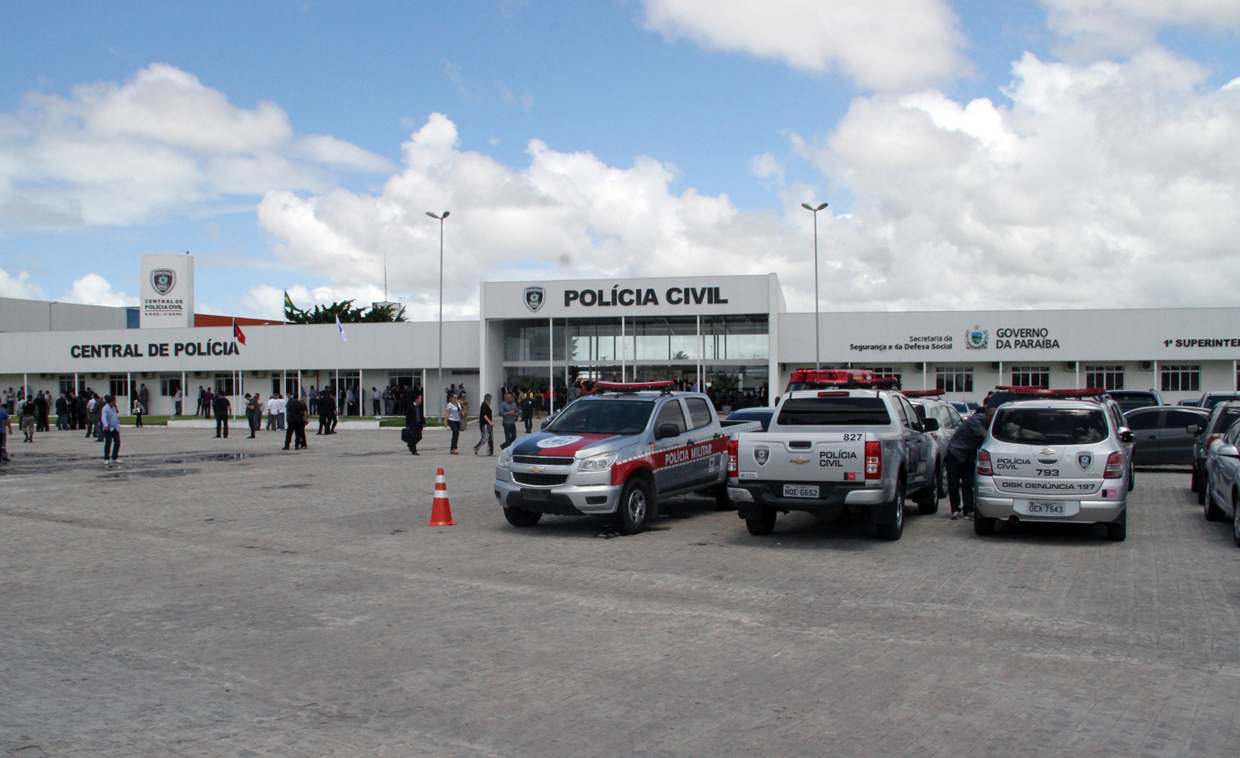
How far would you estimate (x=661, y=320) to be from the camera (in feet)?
153

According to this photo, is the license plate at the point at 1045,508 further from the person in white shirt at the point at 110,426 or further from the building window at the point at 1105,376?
the building window at the point at 1105,376

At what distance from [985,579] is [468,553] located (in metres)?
5.51

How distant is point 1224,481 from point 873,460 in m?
4.79

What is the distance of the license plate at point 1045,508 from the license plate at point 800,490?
2603 millimetres

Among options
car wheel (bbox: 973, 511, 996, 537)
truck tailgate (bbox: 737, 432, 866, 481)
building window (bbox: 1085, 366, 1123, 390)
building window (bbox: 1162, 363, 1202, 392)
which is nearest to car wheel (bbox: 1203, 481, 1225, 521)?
car wheel (bbox: 973, 511, 996, 537)

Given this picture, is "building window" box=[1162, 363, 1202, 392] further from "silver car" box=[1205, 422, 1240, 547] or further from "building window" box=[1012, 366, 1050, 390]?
"silver car" box=[1205, 422, 1240, 547]

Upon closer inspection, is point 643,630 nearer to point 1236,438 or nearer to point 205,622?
point 205,622

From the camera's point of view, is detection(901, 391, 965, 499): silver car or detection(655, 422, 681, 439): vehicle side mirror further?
detection(901, 391, 965, 499): silver car

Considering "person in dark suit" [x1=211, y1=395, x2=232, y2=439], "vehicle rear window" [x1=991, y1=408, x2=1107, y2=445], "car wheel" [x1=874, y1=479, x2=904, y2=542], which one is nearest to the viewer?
"car wheel" [x1=874, y1=479, x2=904, y2=542]

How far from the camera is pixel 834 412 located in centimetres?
1200

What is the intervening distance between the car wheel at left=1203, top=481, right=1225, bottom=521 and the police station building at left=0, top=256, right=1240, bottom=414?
101ft

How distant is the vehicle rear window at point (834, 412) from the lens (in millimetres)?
11820

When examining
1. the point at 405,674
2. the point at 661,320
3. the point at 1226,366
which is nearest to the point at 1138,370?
the point at 1226,366

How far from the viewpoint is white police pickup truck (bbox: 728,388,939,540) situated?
34.4 ft
